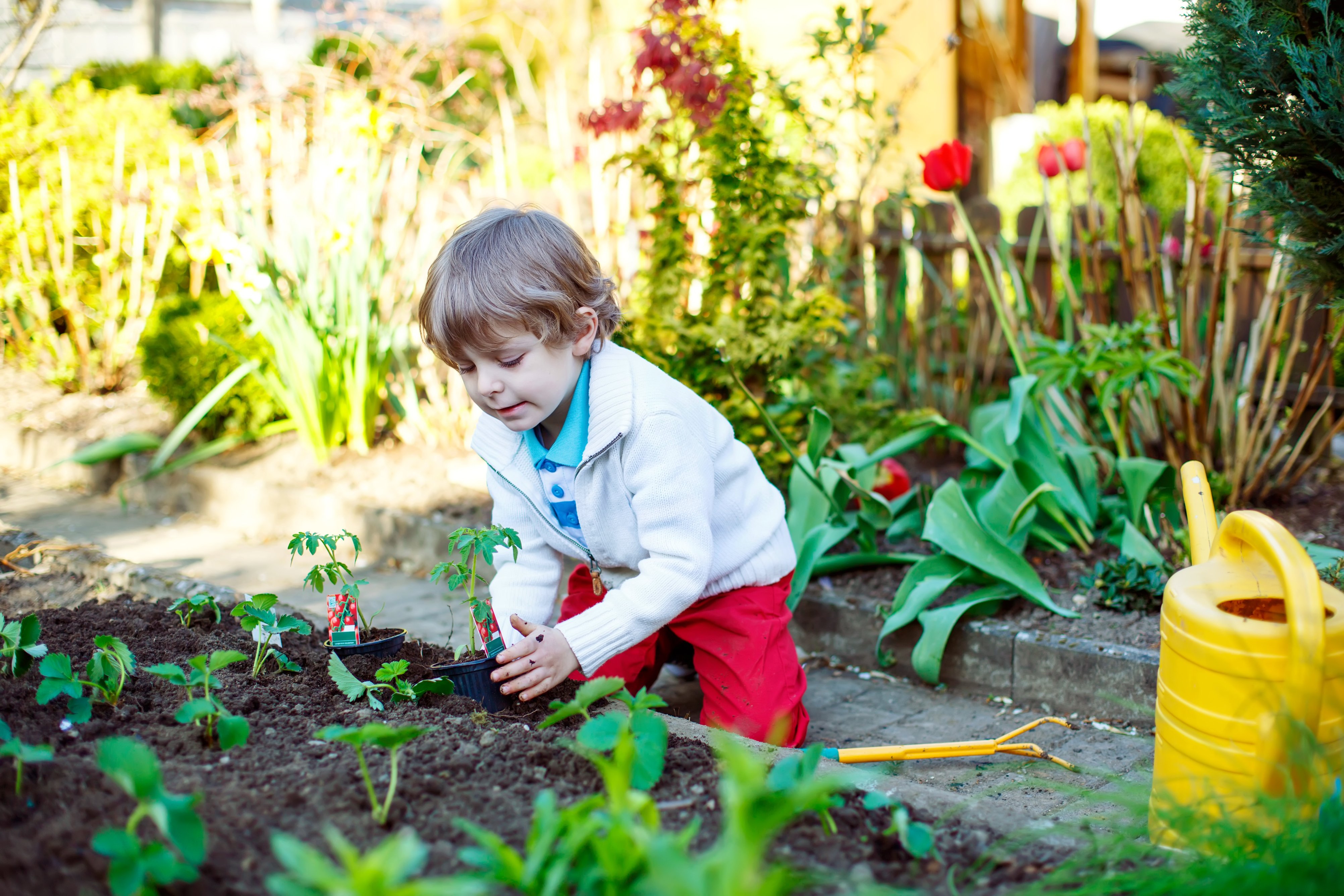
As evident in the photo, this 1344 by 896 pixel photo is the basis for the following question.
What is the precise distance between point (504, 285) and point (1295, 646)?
1.35m

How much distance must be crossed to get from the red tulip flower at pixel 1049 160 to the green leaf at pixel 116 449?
3.79m

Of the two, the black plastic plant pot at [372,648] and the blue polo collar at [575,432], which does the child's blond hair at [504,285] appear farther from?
the black plastic plant pot at [372,648]

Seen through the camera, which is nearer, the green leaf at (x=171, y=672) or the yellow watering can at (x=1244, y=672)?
the yellow watering can at (x=1244, y=672)

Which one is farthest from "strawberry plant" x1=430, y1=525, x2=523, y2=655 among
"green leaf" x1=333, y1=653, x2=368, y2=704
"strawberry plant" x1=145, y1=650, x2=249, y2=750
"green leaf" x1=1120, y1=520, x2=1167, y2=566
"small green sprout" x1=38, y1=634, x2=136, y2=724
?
"green leaf" x1=1120, y1=520, x2=1167, y2=566

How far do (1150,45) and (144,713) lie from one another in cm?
1449

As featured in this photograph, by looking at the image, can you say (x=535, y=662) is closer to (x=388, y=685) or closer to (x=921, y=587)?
(x=388, y=685)

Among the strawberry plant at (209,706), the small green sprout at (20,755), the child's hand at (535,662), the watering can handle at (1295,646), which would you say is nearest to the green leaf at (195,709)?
the strawberry plant at (209,706)

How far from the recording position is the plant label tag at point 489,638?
191 centimetres

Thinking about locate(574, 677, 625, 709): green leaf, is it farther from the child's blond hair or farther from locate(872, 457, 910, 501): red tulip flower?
locate(872, 457, 910, 501): red tulip flower

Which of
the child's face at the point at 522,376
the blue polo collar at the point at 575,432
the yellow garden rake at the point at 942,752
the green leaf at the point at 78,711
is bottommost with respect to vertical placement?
the yellow garden rake at the point at 942,752

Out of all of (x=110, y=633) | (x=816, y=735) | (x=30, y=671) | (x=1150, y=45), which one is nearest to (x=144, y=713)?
(x=30, y=671)

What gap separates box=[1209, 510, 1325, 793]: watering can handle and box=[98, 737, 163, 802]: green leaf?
4.15 ft

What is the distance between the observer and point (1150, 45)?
43.2 feet

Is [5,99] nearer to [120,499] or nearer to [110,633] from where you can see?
[120,499]
